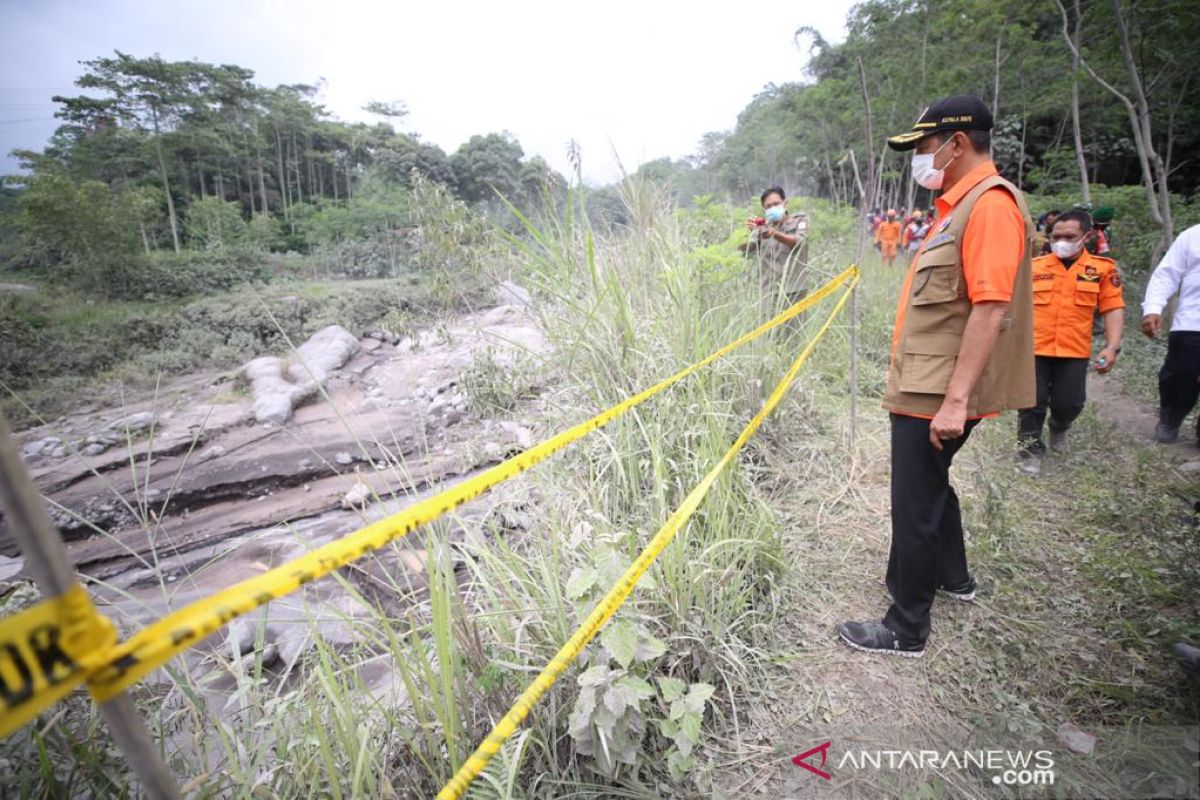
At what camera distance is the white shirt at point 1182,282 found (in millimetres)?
2916

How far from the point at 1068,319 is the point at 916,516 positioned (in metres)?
2.33

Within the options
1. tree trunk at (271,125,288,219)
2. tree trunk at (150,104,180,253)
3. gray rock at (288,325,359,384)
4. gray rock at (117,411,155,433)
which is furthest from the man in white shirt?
tree trunk at (271,125,288,219)

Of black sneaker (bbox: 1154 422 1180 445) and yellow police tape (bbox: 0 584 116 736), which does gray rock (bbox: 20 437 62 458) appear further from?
black sneaker (bbox: 1154 422 1180 445)

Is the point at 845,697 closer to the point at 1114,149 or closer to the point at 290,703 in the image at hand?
the point at 290,703

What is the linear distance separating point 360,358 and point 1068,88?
53.6ft

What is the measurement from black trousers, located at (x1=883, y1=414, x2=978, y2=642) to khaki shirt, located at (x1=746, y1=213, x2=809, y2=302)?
2.12 meters

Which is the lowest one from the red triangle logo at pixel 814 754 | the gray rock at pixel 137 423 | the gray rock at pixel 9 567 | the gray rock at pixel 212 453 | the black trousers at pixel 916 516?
the gray rock at pixel 9 567

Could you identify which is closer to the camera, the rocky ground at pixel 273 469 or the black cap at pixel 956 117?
the black cap at pixel 956 117

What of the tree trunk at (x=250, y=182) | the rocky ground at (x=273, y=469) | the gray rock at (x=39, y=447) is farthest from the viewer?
the tree trunk at (x=250, y=182)

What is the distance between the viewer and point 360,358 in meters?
12.5

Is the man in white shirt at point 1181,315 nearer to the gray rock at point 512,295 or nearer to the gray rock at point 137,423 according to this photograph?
the gray rock at point 512,295

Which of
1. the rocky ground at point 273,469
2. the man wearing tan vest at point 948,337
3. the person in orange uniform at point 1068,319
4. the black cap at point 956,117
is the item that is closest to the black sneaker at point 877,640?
the man wearing tan vest at point 948,337

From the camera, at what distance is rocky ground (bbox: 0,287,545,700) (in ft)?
8.68

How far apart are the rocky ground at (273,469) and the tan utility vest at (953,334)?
1.62 metres
